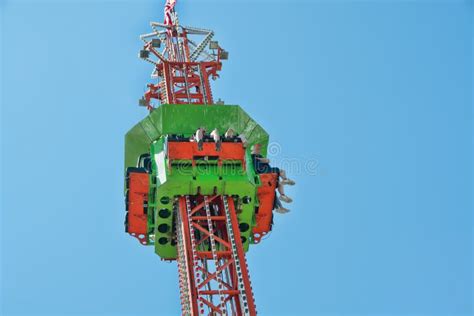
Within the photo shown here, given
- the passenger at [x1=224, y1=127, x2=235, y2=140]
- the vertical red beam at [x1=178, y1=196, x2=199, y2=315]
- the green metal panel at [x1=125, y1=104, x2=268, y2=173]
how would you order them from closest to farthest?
the vertical red beam at [x1=178, y1=196, x2=199, y2=315] → the passenger at [x1=224, y1=127, x2=235, y2=140] → the green metal panel at [x1=125, y1=104, x2=268, y2=173]

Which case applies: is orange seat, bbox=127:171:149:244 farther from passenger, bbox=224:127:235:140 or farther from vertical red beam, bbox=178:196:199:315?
passenger, bbox=224:127:235:140

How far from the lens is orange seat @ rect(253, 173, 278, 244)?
43.1m

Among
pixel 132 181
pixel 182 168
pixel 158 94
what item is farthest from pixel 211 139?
pixel 158 94

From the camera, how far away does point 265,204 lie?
4412 cm

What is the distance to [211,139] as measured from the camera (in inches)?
1644

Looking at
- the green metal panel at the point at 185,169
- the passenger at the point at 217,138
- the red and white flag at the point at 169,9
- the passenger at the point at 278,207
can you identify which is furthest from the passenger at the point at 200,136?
the red and white flag at the point at 169,9

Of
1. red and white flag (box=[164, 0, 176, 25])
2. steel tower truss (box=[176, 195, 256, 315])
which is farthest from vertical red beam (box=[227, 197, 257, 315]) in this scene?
red and white flag (box=[164, 0, 176, 25])

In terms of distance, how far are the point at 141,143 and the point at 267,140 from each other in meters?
7.56

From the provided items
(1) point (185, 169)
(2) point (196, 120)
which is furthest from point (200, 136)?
(2) point (196, 120)

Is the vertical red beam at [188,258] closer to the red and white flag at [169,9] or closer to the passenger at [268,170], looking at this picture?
the passenger at [268,170]

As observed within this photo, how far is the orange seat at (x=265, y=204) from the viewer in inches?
1695

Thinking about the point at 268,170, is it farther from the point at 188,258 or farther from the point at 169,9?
the point at 169,9

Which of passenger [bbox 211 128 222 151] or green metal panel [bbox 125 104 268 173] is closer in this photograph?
passenger [bbox 211 128 222 151]

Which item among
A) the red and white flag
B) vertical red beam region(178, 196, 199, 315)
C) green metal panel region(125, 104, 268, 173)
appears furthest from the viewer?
the red and white flag
